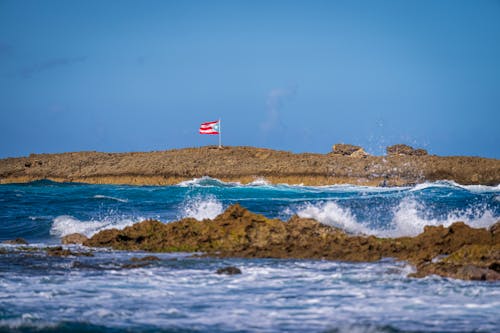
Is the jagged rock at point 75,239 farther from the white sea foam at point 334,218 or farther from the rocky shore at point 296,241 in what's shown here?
the white sea foam at point 334,218

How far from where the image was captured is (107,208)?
71.6 ft

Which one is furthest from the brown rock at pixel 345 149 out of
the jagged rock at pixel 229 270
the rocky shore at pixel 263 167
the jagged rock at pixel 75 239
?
the jagged rock at pixel 229 270

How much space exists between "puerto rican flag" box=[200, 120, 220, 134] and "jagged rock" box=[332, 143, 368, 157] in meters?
9.82

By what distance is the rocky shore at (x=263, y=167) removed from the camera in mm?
44125

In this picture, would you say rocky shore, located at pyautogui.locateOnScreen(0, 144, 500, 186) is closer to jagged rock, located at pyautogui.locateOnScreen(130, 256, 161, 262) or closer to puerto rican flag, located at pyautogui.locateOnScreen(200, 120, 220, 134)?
puerto rican flag, located at pyautogui.locateOnScreen(200, 120, 220, 134)

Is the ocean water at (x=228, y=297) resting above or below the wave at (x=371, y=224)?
below

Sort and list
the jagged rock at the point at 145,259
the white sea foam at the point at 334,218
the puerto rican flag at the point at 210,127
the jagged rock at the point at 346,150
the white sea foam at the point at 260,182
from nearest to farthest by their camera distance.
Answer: the jagged rock at the point at 145,259 < the white sea foam at the point at 334,218 < the white sea foam at the point at 260,182 < the puerto rican flag at the point at 210,127 < the jagged rock at the point at 346,150

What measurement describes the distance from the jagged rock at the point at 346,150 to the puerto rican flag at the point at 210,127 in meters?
9.82

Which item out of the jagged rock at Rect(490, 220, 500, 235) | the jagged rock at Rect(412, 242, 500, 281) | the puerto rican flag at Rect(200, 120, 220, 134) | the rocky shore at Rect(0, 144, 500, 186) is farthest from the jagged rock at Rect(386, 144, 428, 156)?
the jagged rock at Rect(412, 242, 500, 281)

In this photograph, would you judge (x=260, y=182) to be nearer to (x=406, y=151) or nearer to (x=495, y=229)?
(x=406, y=151)

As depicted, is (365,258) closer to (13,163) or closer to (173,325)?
(173,325)

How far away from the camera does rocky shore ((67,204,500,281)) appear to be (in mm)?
9680

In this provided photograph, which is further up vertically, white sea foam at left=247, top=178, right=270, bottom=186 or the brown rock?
the brown rock

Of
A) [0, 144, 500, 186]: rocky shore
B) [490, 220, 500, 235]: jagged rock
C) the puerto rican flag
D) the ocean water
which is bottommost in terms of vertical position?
the ocean water
